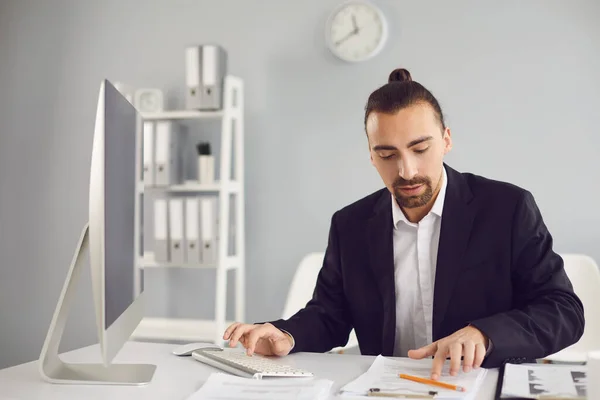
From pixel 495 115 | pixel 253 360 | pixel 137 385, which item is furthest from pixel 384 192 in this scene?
pixel 495 115

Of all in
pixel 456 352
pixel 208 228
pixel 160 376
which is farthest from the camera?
pixel 208 228

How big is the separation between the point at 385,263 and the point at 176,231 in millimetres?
1716

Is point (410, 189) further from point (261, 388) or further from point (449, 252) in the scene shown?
point (261, 388)

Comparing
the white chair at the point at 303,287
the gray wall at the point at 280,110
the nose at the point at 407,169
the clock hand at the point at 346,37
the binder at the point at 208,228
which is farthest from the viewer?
the clock hand at the point at 346,37

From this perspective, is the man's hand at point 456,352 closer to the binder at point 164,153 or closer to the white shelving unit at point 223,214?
the white shelving unit at point 223,214

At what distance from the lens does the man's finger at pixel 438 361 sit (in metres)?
1.19

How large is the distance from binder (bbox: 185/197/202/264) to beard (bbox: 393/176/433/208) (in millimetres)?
1694

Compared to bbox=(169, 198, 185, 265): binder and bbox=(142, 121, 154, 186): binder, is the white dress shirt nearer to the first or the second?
bbox=(169, 198, 185, 265): binder

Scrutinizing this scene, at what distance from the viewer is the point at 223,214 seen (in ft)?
10.7

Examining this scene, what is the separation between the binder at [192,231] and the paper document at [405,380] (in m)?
1.96

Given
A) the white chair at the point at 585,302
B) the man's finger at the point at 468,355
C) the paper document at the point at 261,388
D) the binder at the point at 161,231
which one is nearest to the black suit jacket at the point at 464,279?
the man's finger at the point at 468,355

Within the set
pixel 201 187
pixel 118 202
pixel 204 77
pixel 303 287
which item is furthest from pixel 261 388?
pixel 204 77

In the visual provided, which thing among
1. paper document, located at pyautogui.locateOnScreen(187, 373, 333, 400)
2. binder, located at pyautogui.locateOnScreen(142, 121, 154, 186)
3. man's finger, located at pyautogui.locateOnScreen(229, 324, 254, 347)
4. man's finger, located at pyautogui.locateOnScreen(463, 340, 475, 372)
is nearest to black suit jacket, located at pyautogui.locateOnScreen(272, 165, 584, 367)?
man's finger, located at pyautogui.locateOnScreen(229, 324, 254, 347)

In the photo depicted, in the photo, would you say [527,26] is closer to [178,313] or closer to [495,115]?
[495,115]
